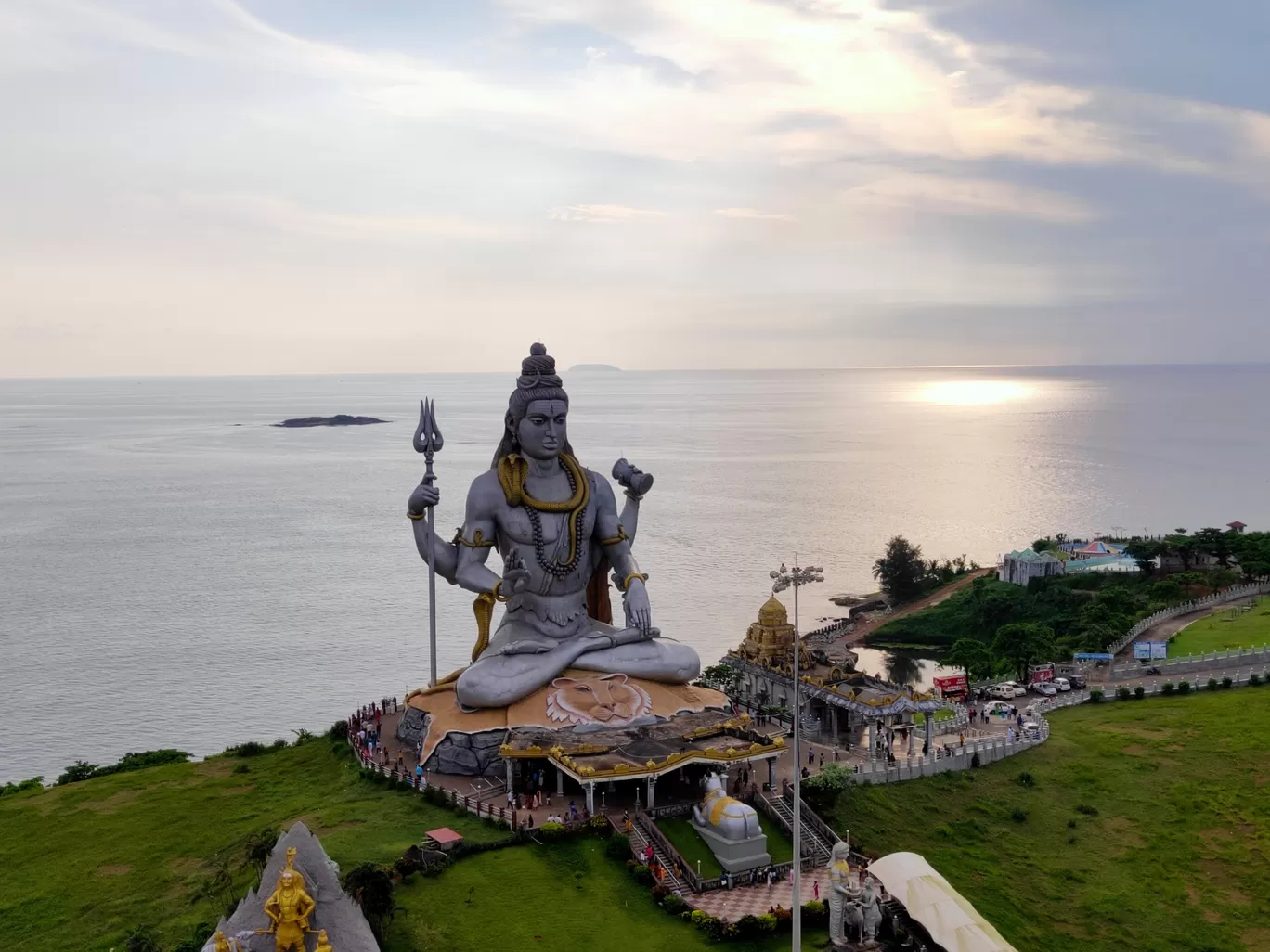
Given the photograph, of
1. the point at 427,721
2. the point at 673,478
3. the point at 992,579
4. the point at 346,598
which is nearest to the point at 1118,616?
the point at 992,579

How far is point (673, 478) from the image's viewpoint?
121562 mm

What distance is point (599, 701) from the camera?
87.8ft

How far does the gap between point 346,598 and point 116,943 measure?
4487 centimetres

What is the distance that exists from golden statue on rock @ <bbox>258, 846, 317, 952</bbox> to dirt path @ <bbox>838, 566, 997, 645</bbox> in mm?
43552

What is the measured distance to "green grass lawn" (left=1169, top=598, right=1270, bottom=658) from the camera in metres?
42.8

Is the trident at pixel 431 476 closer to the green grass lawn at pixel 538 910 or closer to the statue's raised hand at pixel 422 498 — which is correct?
the statue's raised hand at pixel 422 498

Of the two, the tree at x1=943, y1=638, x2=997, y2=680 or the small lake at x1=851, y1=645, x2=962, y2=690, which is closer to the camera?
the tree at x1=943, y1=638, x2=997, y2=680

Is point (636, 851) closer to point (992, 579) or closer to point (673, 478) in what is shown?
point (992, 579)

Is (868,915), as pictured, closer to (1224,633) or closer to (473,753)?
(473,753)

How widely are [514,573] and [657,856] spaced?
797 cm

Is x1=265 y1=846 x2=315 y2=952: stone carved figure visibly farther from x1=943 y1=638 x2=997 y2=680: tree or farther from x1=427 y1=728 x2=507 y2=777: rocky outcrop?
x1=943 y1=638 x2=997 y2=680: tree

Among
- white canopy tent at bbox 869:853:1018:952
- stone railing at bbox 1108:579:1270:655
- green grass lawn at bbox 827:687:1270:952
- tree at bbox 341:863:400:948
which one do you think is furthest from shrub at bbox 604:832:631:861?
stone railing at bbox 1108:579:1270:655

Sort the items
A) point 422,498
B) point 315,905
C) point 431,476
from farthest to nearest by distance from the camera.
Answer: point 431,476 < point 422,498 < point 315,905

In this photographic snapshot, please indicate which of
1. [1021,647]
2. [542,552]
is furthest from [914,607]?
[542,552]
